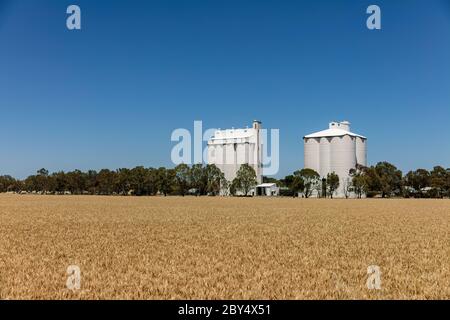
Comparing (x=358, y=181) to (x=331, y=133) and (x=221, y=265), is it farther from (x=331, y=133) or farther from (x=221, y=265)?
(x=221, y=265)

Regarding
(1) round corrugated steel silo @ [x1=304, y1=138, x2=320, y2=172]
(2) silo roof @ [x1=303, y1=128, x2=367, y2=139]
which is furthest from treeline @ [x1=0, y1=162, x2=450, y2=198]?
(2) silo roof @ [x1=303, y1=128, x2=367, y2=139]

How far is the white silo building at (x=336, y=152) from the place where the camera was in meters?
131

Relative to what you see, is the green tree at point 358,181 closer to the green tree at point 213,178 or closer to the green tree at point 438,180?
the green tree at point 438,180

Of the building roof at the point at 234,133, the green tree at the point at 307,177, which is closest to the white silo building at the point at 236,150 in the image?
the building roof at the point at 234,133

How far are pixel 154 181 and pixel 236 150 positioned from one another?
90.2ft

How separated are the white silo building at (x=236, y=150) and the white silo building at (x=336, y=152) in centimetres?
1549

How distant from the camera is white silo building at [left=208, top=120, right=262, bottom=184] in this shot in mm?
140125

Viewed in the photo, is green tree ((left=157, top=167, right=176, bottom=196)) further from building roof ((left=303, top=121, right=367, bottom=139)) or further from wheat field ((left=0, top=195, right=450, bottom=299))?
wheat field ((left=0, top=195, right=450, bottom=299))

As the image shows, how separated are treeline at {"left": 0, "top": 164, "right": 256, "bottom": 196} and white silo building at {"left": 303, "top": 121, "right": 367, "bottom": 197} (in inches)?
826

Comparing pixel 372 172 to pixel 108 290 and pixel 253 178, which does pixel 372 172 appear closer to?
pixel 253 178

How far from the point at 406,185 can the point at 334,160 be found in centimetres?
2534

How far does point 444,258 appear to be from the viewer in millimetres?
13117

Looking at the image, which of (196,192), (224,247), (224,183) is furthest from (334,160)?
(224,247)

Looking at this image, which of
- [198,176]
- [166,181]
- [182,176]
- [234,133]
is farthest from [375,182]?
[166,181]
